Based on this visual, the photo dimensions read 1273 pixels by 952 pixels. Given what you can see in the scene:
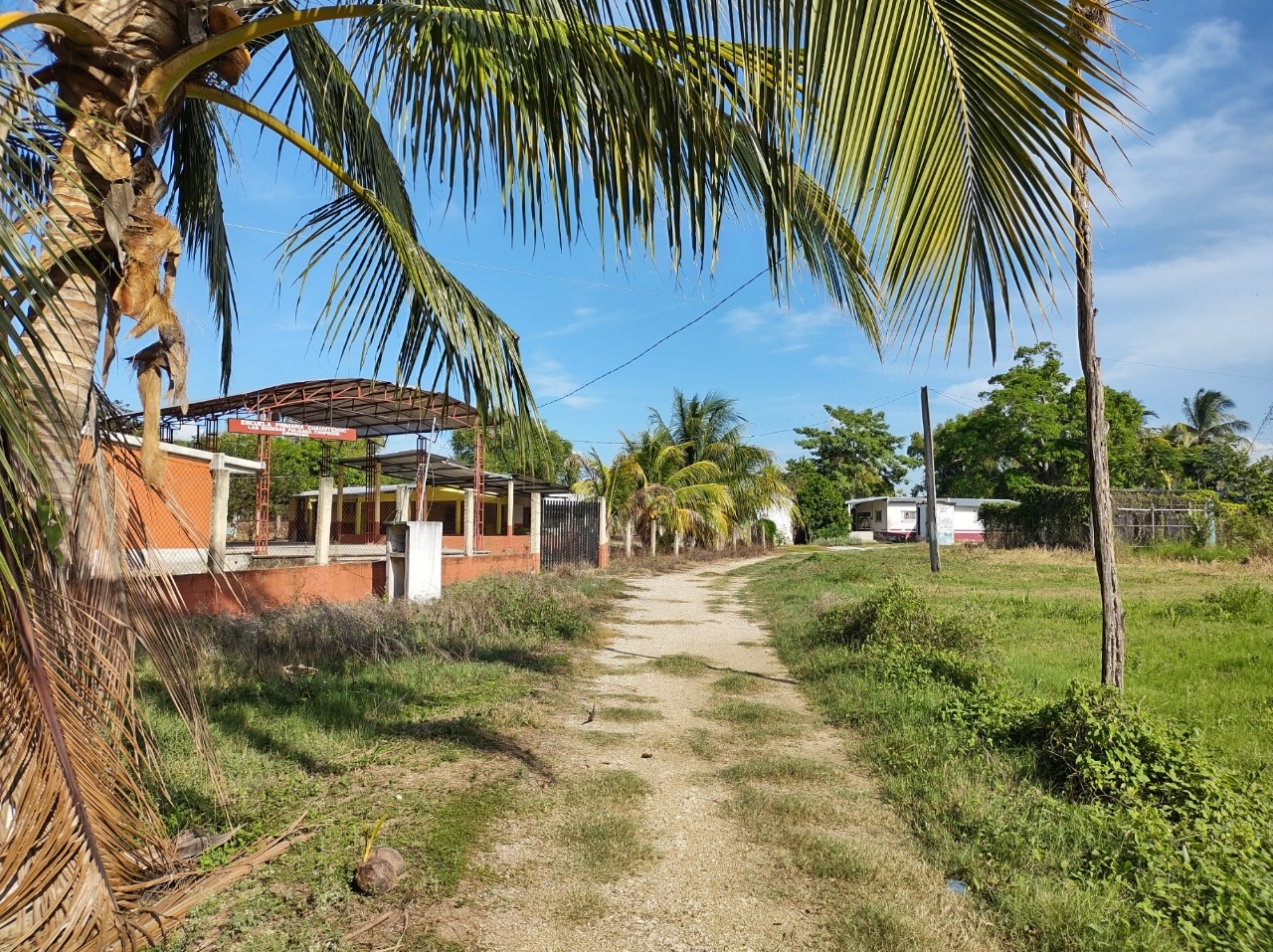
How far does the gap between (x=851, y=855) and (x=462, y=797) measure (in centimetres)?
196

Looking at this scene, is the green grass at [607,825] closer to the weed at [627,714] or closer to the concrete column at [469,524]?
the weed at [627,714]

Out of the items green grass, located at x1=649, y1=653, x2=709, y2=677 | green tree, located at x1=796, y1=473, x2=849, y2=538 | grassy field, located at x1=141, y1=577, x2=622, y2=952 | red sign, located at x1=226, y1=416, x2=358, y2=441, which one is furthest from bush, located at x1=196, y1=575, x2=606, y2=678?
green tree, located at x1=796, y1=473, x2=849, y2=538

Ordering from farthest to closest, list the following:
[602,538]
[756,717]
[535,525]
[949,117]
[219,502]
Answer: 1. [602,538]
2. [535,525]
3. [219,502]
4. [756,717]
5. [949,117]

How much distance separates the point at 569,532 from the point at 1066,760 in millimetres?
16630

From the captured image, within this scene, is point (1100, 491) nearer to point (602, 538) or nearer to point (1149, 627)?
point (1149, 627)

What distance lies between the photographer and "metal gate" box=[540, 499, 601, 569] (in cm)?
1983

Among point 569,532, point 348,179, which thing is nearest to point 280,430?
point 569,532

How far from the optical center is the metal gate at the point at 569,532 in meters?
19.8

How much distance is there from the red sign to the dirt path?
1099 cm

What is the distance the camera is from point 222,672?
6.16 metres

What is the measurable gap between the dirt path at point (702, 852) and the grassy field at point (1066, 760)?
294mm

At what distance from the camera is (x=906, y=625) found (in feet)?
26.3

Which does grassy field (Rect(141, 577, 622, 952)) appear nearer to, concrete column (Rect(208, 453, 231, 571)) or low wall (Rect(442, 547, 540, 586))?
concrete column (Rect(208, 453, 231, 571))

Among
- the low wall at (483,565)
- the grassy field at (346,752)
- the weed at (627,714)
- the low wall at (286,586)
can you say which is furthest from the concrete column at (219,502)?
the weed at (627,714)
